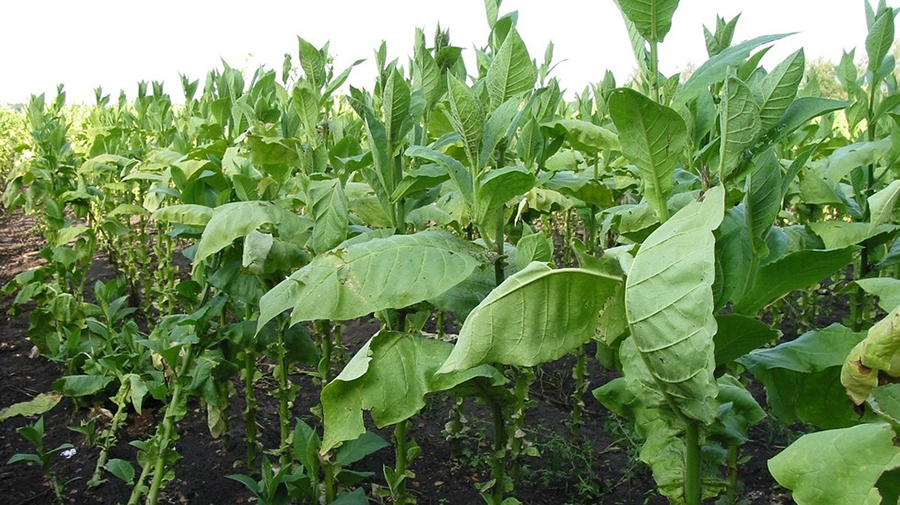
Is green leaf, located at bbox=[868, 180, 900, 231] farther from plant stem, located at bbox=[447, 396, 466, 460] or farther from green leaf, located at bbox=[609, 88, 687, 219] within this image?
plant stem, located at bbox=[447, 396, 466, 460]

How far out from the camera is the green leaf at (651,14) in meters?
1.22

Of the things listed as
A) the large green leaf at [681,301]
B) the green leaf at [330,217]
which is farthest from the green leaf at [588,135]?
the large green leaf at [681,301]

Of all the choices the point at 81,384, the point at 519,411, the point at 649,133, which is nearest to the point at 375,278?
the point at 649,133

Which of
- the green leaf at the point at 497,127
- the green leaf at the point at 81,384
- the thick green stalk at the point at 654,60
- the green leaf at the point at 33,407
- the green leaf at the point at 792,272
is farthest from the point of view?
the green leaf at the point at 33,407

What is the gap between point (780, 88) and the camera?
3.80 feet

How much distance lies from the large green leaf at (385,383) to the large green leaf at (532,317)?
309 mm

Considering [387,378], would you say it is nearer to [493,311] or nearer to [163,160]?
[493,311]

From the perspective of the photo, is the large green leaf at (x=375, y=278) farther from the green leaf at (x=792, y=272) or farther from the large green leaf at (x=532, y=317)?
the green leaf at (x=792, y=272)

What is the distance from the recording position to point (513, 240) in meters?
2.60

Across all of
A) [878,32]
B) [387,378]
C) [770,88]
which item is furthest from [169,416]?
[878,32]

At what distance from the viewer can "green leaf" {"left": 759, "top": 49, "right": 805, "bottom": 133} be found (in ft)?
3.77

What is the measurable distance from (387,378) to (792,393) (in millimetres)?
765

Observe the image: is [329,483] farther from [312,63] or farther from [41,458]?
[312,63]

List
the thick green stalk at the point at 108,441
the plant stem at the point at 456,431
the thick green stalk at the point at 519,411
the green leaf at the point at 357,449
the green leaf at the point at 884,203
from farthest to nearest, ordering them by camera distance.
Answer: the plant stem at the point at 456,431 → the thick green stalk at the point at 108,441 → the green leaf at the point at 357,449 → the thick green stalk at the point at 519,411 → the green leaf at the point at 884,203
